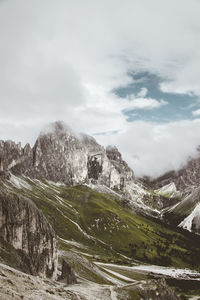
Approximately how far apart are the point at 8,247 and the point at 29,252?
6793 millimetres

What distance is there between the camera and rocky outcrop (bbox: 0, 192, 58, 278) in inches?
1909

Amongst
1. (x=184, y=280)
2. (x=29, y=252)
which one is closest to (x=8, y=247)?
(x=29, y=252)

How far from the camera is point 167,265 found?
196875 millimetres

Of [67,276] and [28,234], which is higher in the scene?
[28,234]

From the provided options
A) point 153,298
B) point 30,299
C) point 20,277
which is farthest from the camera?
point 153,298

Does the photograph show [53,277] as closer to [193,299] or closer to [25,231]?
[25,231]

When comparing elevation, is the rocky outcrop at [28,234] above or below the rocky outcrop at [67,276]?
above

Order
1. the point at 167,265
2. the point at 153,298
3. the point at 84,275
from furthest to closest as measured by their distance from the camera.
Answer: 1. the point at 167,265
2. the point at 84,275
3. the point at 153,298

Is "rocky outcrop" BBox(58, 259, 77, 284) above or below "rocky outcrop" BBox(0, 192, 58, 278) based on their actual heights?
below

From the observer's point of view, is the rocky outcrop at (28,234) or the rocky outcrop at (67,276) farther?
the rocky outcrop at (67,276)

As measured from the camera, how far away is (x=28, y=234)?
2041 inches

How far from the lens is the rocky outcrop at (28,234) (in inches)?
1909

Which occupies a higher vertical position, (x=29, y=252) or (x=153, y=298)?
(x=29, y=252)

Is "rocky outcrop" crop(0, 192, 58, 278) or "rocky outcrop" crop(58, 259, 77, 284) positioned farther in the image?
"rocky outcrop" crop(58, 259, 77, 284)
